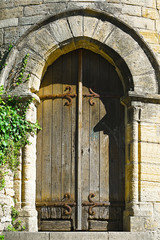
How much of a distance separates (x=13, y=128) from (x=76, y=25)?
178 centimetres

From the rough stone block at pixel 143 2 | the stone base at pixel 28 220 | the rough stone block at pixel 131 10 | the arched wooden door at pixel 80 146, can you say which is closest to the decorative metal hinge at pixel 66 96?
the arched wooden door at pixel 80 146

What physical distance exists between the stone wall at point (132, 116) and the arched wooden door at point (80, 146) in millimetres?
230

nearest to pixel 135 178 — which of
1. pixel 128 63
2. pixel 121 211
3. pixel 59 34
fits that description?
pixel 121 211

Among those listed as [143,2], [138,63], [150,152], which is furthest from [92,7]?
[150,152]

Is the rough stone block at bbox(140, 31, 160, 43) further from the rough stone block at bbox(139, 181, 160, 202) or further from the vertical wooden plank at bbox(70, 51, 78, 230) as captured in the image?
the rough stone block at bbox(139, 181, 160, 202)

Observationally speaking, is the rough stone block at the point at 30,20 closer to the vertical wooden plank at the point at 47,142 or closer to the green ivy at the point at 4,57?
the green ivy at the point at 4,57

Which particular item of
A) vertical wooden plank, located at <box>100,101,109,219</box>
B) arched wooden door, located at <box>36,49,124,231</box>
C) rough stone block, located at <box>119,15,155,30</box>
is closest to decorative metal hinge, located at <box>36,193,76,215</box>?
arched wooden door, located at <box>36,49,124,231</box>

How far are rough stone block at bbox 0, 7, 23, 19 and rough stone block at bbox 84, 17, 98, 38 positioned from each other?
0.99 metres

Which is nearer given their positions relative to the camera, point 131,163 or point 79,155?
point 131,163

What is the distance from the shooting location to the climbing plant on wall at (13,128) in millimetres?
6664

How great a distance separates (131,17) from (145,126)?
1.64 meters

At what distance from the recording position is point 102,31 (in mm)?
7164

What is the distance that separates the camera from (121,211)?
274 inches

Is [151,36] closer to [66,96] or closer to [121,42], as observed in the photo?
[121,42]
